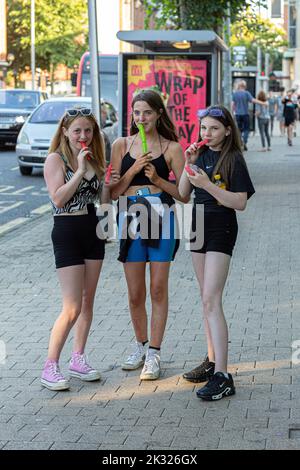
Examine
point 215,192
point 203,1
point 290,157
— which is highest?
point 203,1

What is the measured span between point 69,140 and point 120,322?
2.19 m

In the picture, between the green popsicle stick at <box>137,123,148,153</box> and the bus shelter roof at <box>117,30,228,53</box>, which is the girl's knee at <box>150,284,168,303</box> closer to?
the green popsicle stick at <box>137,123,148,153</box>

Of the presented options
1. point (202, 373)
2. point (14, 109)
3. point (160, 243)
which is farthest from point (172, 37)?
point (14, 109)

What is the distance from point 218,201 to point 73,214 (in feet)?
2.91

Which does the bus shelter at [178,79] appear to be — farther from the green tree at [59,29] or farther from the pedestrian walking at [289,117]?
the green tree at [59,29]

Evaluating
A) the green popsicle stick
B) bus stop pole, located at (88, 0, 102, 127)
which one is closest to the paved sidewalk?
the green popsicle stick

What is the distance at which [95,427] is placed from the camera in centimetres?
557

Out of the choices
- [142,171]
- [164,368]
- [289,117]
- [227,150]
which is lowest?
[164,368]

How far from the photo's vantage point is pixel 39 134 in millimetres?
22281

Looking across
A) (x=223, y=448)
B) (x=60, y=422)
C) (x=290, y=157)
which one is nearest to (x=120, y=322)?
(x=60, y=422)

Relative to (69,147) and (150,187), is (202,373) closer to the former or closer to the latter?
(150,187)

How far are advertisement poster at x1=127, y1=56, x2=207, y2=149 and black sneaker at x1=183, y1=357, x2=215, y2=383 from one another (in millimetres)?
10690

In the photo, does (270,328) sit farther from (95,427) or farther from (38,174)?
(38,174)

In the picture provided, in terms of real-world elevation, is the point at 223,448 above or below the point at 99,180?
below
